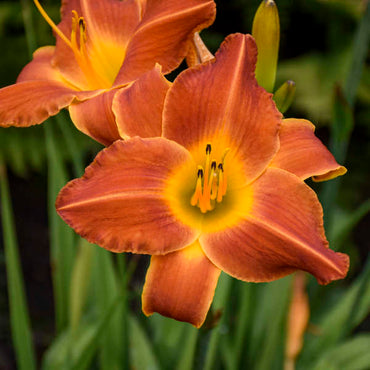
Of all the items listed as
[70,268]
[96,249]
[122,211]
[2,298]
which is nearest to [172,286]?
[122,211]

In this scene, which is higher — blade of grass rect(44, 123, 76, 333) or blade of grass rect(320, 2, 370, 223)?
blade of grass rect(320, 2, 370, 223)

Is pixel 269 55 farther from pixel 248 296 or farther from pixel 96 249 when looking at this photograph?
pixel 96 249

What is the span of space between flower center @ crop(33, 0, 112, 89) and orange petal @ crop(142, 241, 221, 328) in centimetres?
31

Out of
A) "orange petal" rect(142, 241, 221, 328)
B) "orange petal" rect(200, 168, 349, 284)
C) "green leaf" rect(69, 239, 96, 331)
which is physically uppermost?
"orange petal" rect(200, 168, 349, 284)

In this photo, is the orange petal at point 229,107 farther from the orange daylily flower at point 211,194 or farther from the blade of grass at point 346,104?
the blade of grass at point 346,104

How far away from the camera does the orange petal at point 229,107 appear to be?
622 mm

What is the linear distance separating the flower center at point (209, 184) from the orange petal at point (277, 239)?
5 centimetres

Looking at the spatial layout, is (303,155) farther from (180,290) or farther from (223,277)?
(223,277)

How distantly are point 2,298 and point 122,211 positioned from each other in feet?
5.85

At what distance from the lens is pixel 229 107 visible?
2.12 feet

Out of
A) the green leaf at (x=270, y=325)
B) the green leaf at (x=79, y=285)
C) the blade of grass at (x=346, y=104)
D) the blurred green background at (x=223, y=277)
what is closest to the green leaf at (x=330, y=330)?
the blurred green background at (x=223, y=277)

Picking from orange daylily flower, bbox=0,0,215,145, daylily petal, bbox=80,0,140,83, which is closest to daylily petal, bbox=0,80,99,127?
orange daylily flower, bbox=0,0,215,145

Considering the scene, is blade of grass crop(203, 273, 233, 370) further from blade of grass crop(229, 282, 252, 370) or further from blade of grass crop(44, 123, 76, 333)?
blade of grass crop(44, 123, 76, 333)

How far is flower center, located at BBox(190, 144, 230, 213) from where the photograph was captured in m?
0.65
